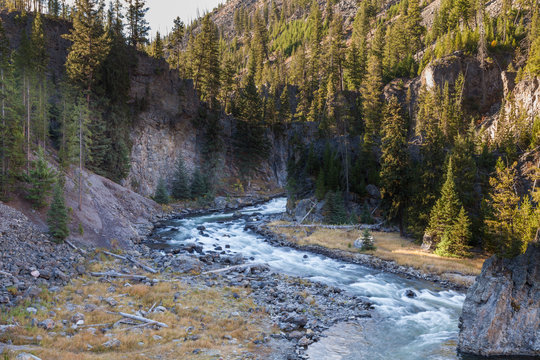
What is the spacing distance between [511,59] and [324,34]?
65648 millimetres

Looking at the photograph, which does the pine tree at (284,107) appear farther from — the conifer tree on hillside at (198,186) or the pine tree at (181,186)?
the pine tree at (181,186)

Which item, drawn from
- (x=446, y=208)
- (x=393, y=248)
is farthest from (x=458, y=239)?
(x=393, y=248)

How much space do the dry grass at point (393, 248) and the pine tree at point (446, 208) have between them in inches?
104

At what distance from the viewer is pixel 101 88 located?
163ft

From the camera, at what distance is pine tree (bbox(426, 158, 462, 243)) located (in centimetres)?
2886

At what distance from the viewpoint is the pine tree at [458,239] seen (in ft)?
91.1

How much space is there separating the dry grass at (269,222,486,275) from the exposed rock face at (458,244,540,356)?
36.0 ft

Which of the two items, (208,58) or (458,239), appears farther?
(208,58)

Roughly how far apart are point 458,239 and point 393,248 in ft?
19.1

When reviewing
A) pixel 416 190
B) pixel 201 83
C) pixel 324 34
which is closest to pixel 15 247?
pixel 416 190

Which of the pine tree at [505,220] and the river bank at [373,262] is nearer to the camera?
the river bank at [373,262]

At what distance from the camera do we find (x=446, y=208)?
29.0m

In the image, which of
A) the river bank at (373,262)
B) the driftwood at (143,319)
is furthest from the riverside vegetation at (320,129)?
the driftwood at (143,319)

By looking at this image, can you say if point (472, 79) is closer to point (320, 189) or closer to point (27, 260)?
point (320, 189)
